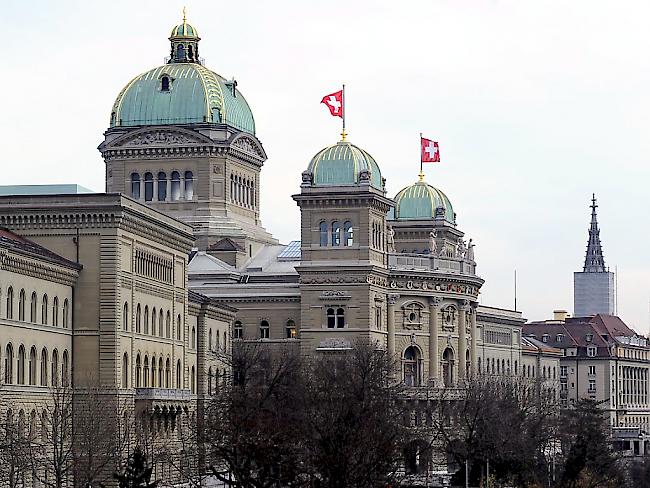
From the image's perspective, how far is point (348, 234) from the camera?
185 metres

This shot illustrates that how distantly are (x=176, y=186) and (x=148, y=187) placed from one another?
103 inches

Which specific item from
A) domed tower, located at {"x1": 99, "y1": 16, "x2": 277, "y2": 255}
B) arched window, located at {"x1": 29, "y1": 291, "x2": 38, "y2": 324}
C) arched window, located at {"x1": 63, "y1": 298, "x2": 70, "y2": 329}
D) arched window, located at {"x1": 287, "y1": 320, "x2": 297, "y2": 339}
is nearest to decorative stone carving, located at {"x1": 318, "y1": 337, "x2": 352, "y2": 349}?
arched window, located at {"x1": 287, "y1": 320, "x2": 297, "y2": 339}

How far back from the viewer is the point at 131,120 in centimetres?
19588

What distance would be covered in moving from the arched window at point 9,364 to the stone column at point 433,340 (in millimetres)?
77501

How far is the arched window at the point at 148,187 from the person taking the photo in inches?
7712

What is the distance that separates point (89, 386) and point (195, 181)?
6461 cm

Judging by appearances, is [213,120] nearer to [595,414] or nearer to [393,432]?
[595,414]

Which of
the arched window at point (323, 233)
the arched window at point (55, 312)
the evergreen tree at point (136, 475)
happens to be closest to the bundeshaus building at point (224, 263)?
the arched window at point (323, 233)

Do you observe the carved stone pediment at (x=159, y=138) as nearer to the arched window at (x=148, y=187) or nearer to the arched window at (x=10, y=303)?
the arched window at (x=148, y=187)

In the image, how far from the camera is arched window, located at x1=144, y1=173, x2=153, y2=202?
7712 inches

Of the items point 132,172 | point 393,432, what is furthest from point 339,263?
point 393,432

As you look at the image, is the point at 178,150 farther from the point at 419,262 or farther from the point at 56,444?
the point at 56,444

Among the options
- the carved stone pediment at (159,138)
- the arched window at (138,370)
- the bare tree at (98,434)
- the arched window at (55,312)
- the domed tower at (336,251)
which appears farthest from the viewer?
the carved stone pediment at (159,138)

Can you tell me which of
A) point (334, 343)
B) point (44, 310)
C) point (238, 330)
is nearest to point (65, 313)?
point (44, 310)
